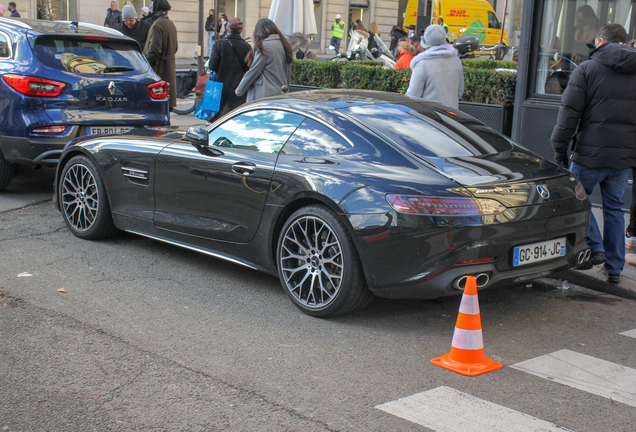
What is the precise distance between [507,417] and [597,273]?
276 cm

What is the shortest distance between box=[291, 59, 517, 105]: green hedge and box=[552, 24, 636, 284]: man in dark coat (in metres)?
3.63

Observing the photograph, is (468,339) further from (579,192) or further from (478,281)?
(579,192)

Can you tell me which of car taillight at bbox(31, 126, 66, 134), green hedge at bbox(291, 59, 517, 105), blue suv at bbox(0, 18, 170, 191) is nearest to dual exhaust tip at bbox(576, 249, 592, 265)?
green hedge at bbox(291, 59, 517, 105)

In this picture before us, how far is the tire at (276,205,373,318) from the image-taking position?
14.0 feet

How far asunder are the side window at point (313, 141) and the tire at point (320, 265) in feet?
1.34

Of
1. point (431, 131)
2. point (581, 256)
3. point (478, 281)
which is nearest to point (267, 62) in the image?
point (431, 131)

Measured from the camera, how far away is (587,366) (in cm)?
388

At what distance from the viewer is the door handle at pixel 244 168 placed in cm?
486

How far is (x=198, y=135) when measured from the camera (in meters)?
5.27

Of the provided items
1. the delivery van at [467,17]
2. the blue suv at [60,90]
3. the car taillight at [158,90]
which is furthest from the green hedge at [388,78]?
the delivery van at [467,17]

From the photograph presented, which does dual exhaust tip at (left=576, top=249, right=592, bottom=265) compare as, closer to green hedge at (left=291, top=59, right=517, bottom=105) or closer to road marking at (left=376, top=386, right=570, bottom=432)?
road marking at (left=376, top=386, right=570, bottom=432)

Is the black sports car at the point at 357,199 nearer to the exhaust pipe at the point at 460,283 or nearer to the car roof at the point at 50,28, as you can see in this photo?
the exhaust pipe at the point at 460,283

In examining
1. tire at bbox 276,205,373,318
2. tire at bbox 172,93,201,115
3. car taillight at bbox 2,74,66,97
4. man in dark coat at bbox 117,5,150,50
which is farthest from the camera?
tire at bbox 172,93,201,115

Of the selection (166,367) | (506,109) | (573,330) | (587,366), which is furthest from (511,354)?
(506,109)
